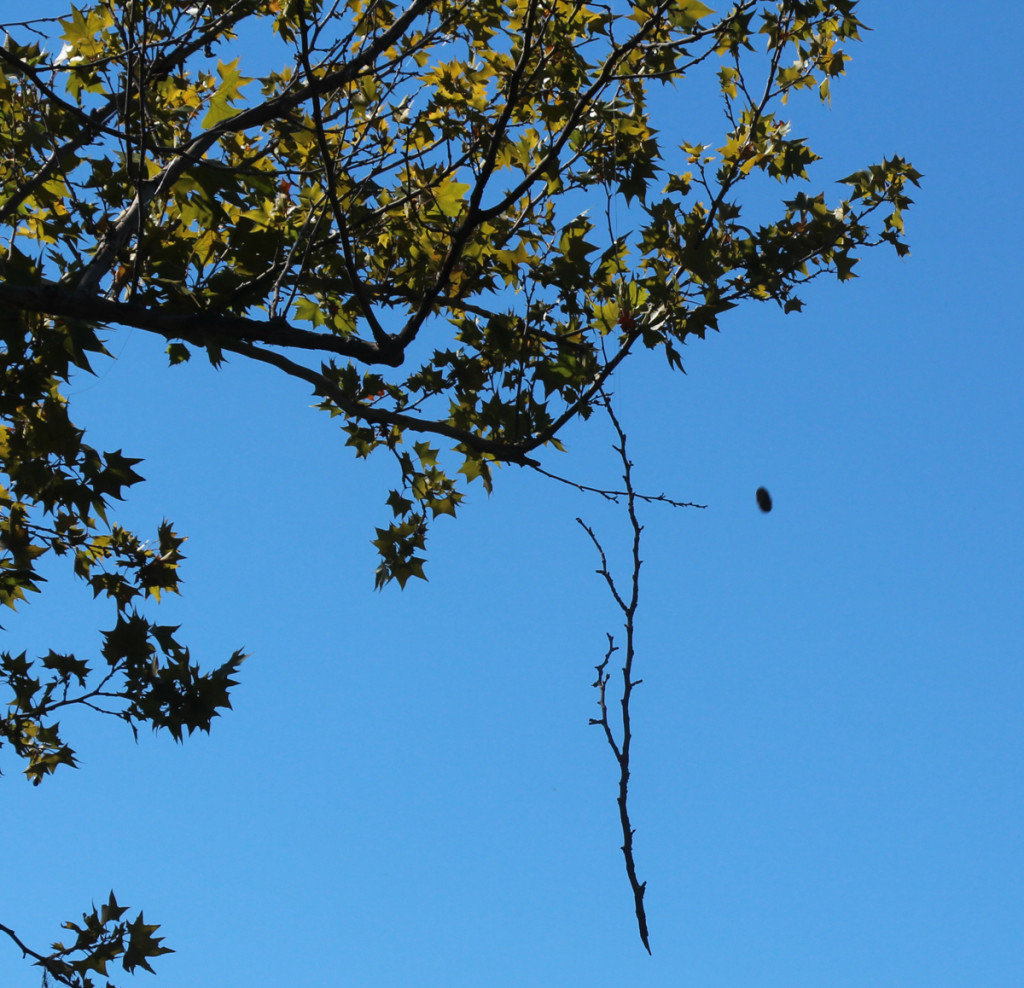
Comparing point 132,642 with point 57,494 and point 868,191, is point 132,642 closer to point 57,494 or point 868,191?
point 57,494

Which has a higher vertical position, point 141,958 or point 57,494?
point 57,494

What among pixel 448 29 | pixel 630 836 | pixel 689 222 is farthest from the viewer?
pixel 448 29

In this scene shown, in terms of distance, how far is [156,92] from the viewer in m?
6.02

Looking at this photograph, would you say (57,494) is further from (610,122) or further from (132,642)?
(610,122)

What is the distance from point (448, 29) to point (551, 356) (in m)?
2.14

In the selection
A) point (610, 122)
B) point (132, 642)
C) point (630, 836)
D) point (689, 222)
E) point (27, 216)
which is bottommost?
point (630, 836)

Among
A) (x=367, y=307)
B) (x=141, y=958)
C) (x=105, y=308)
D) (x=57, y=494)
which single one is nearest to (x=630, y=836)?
(x=367, y=307)

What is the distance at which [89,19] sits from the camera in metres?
6.17

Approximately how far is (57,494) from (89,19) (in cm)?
287

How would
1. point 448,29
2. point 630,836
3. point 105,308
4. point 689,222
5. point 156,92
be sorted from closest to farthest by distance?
point 630,836
point 105,308
point 689,222
point 156,92
point 448,29

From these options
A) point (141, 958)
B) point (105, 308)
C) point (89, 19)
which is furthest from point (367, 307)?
point (141, 958)

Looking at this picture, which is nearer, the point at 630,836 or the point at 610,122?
the point at 630,836

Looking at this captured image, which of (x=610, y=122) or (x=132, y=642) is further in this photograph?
(x=610, y=122)

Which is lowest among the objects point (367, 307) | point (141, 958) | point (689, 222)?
point (141, 958)
